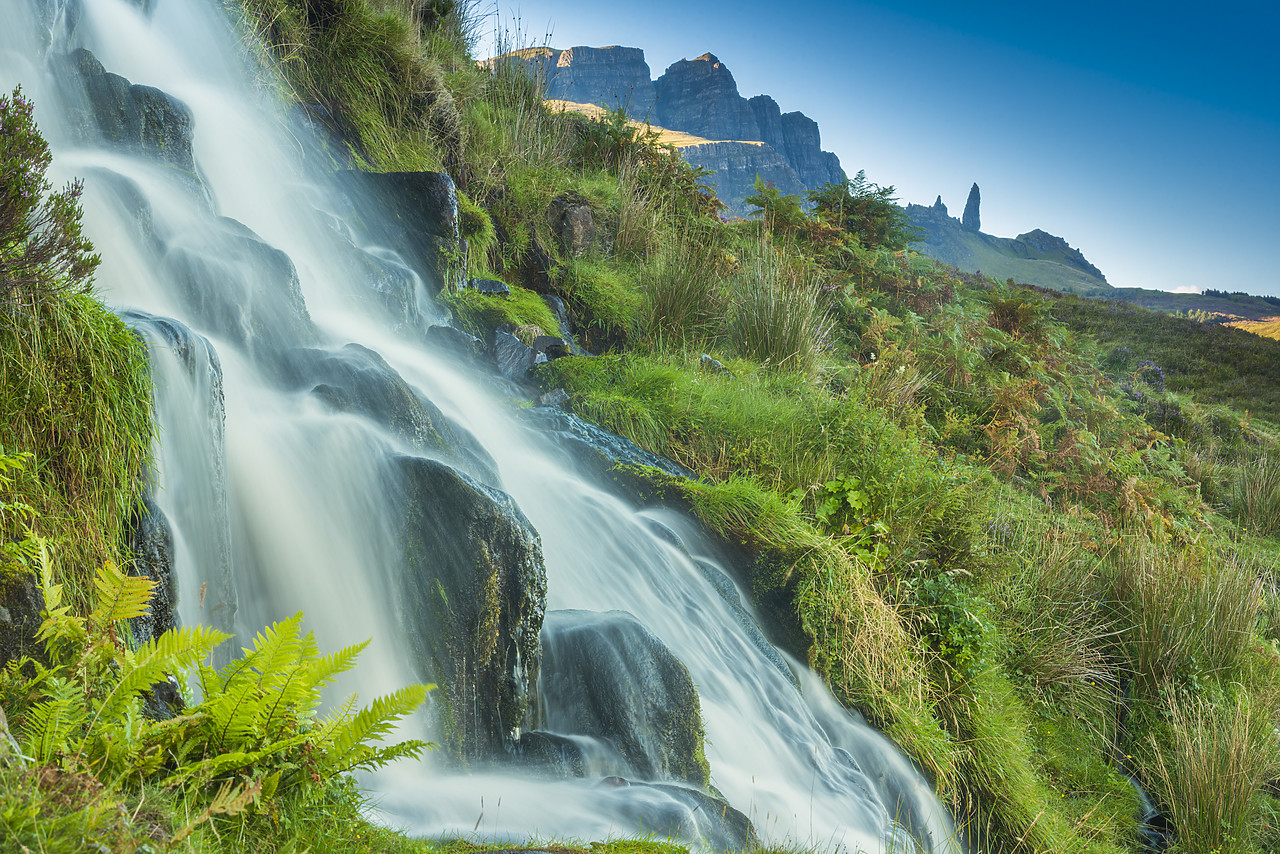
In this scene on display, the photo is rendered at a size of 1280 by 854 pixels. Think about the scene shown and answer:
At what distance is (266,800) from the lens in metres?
1.52

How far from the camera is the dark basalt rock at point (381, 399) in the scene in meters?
3.75

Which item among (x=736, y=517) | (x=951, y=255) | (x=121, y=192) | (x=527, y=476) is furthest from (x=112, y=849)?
(x=951, y=255)

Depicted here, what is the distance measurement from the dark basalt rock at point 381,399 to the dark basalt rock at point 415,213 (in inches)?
87.5

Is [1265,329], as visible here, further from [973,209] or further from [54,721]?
[973,209]

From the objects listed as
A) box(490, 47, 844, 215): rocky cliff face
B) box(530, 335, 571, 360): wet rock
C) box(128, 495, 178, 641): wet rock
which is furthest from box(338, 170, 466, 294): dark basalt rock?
box(490, 47, 844, 215): rocky cliff face

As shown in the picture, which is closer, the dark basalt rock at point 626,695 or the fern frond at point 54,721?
the fern frond at point 54,721

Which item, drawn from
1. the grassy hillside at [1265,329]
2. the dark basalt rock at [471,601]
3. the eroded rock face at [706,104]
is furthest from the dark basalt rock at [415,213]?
the eroded rock face at [706,104]

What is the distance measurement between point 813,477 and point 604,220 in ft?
14.9

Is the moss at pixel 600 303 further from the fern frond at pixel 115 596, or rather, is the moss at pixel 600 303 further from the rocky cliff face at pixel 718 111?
the rocky cliff face at pixel 718 111

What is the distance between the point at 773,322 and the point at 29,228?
17.9 ft

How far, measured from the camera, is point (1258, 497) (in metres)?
8.95

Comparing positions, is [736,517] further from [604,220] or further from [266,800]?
[604,220]

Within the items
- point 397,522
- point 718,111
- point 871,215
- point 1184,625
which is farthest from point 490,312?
point 718,111

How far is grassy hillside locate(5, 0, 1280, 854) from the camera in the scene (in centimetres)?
405
